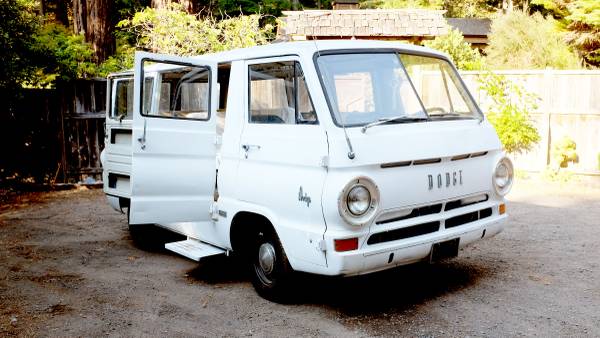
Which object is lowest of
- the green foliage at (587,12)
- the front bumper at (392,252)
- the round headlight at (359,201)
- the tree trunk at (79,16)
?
the front bumper at (392,252)

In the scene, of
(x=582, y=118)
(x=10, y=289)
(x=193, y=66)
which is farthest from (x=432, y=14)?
(x=10, y=289)

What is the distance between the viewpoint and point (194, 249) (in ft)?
18.7

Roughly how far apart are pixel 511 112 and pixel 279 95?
755cm

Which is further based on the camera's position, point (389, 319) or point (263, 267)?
point (263, 267)

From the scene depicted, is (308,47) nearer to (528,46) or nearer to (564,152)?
(564,152)

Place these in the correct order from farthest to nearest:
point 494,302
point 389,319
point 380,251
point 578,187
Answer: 1. point 578,187
2. point 494,302
3. point 389,319
4. point 380,251

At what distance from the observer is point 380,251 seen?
14.1 ft

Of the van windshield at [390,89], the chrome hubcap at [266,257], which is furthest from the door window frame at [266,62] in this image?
the chrome hubcap at [266,257]

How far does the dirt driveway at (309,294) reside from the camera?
4504mm

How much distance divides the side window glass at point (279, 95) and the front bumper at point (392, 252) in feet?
3.66

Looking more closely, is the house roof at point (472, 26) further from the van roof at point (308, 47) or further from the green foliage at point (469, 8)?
the van roof at point (308, 47)

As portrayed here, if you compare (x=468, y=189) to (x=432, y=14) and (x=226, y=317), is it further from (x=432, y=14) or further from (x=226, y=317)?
(x=432, y=14)

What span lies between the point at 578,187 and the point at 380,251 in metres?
7.63

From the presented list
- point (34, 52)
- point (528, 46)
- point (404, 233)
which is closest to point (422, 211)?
point (404, 233)
